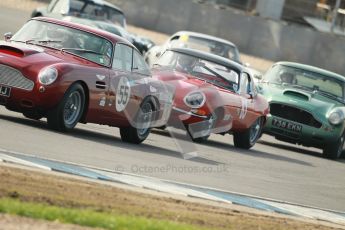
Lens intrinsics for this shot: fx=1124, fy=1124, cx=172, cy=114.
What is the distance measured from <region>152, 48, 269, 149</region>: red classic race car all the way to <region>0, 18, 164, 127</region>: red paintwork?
167 cm

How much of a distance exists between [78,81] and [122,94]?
106 cm

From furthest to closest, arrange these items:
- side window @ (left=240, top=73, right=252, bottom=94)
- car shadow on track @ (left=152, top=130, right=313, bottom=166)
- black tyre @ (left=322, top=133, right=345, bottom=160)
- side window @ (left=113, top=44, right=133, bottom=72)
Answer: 1. black tyre @ (left=322, top=133, right=345, bottom=160)
2. side window @ (left=240, top=73, right=252, bottom=94)
3. car shadow on track @ (left=152, top=130, right=313, bottom=166)
4. side window @ (left=113, top=44, right=133, bottom=72)

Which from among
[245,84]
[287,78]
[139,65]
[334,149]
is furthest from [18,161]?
[287,78]

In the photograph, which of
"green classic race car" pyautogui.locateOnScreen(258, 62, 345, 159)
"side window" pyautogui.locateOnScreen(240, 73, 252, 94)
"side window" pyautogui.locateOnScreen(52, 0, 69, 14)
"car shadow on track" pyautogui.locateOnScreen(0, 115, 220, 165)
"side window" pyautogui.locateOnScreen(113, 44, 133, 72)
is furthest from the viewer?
"side window" pyautogui.locateOnScreen(52, 0, 69, 14)

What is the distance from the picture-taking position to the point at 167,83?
15273mm

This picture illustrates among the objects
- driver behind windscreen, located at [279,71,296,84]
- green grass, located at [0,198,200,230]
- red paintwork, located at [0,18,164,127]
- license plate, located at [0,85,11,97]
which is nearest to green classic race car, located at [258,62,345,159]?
driver behind windscreen, located at [279,71,296,84]

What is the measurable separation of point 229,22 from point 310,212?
87.4 ft

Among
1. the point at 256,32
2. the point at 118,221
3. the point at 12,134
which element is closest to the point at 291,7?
the point at 256,32

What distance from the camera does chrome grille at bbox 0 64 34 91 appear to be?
1234cm

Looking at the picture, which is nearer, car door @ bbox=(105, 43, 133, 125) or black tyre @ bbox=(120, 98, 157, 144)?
car door @ bbox=(105, 43, 133, 125)

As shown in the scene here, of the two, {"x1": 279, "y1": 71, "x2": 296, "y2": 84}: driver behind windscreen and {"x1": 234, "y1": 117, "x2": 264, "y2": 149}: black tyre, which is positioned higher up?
{"x1": 279, "y1": 71, "x2": 296, "y2": 84}: driver behind windscreen

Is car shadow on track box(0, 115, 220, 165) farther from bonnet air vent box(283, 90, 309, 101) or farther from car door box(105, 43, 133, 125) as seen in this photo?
bonnet air vent box(283, 90, 309, 101)

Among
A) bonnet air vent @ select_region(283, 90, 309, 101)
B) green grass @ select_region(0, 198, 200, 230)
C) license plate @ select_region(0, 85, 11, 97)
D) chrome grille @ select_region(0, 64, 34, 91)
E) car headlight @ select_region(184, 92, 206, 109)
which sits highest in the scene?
green grass @ select_region(0, 198, 200, 230)

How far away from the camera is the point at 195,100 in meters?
15.4
